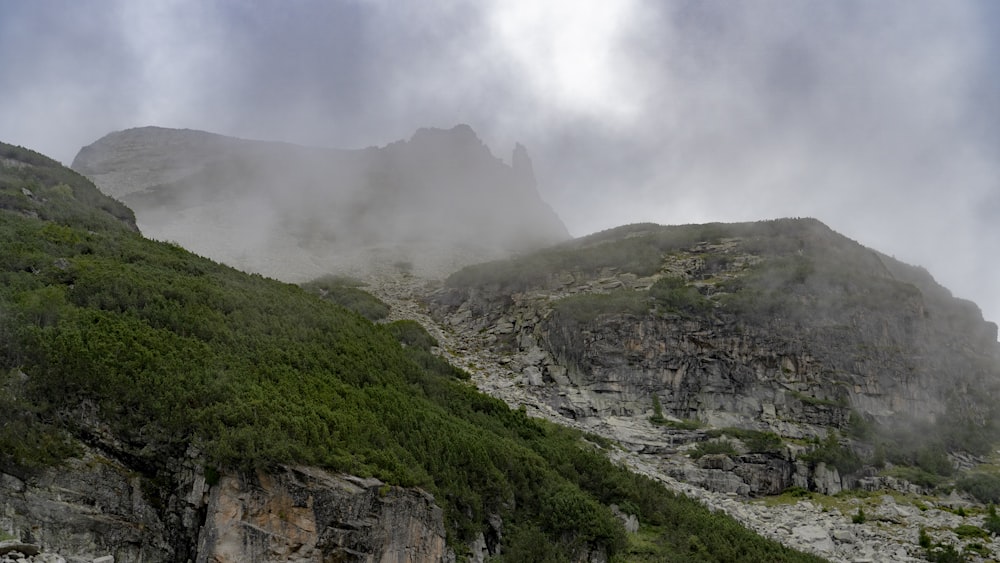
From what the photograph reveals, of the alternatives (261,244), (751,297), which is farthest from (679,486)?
(261,244)

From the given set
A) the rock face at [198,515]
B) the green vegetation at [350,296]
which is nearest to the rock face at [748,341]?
the green vegetation at [350,296]

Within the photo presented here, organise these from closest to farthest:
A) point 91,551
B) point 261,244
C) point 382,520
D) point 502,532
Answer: point 91,551 → point 382,520 → point 502,532 → point 261,244

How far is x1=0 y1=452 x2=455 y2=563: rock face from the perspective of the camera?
595 inches

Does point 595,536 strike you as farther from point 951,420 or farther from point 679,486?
point 951,420

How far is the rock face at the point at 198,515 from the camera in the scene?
49.5ft

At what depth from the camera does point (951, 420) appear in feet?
148

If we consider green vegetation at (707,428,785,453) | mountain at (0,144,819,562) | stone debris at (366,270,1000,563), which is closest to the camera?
mountain at (0,144,819,562)

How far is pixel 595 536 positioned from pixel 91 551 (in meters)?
14.1

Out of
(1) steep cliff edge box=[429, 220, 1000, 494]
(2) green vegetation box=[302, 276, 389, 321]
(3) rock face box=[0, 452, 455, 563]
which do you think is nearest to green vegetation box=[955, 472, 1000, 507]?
(1) steep cliff edge box=[429, 220, 1000, 494]

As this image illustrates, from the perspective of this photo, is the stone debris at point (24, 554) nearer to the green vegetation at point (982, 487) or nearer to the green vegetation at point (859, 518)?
the green vegetation at point (859, 518)

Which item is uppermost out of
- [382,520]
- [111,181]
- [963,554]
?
[111,181]

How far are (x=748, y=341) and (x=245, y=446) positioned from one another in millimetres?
36474

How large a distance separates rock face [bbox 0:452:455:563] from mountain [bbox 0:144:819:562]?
0.04 metres

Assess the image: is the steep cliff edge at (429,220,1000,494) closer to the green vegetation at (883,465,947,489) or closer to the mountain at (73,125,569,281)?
the green vegetation at (883,465,947,489)
